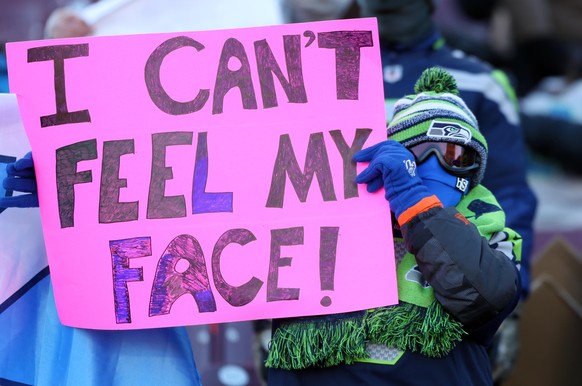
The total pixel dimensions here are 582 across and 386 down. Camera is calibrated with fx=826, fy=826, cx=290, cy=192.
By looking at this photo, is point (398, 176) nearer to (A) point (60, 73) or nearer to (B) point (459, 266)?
(B) point (459, 266)

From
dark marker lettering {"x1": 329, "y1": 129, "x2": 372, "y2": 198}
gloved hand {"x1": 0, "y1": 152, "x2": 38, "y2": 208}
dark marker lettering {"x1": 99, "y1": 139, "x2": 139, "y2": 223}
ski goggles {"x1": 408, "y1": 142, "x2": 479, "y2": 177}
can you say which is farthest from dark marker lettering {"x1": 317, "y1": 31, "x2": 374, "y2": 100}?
gloved hand {"x1": 0, "y1": 152, "x2": 38, "y2": 208}

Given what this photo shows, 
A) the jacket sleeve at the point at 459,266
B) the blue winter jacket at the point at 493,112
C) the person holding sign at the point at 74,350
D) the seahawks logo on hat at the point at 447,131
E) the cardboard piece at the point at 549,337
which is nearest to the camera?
the jacket sleeve at the point at 459,266

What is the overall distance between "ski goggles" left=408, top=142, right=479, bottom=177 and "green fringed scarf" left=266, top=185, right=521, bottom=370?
0.11 meters

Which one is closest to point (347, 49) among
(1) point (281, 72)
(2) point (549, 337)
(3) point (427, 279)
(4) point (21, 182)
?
(1) point (281, 72)

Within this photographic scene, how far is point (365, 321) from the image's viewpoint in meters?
1.86

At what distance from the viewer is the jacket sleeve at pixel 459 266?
5.76 ft

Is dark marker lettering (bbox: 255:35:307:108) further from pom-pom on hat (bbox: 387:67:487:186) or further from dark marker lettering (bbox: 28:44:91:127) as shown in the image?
dark marker lettering (bbox: 28:44:91:127)

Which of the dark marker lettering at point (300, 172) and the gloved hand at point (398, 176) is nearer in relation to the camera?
the gloved hand at point (398, 176)

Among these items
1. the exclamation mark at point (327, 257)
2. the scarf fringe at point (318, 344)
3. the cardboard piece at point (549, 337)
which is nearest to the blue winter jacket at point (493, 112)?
the cardboard piece at point (549, 337)

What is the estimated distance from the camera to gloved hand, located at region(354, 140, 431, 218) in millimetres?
1796

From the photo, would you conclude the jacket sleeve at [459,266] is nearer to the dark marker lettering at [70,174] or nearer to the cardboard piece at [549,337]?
the dark marker lettering at [70,174]

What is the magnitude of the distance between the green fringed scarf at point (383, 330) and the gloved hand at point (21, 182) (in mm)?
677

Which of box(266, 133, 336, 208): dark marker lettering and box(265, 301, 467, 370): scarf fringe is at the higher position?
box(266, 133, 336, 208): dark marker lettering

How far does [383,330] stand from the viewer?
6.04 feet
